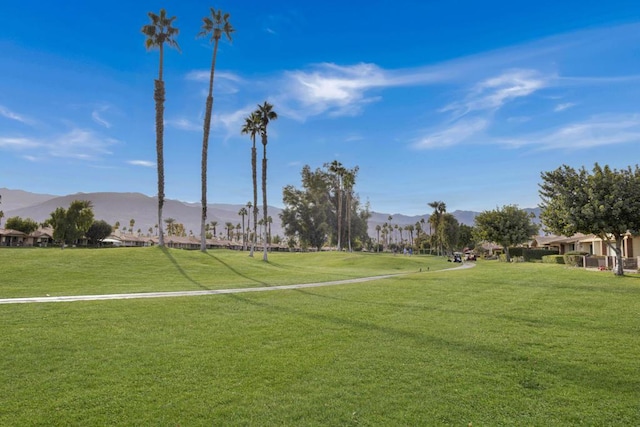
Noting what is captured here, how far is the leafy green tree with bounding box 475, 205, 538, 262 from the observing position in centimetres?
5219

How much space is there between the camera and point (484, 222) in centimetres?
5353

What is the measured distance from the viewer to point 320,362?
7.75m

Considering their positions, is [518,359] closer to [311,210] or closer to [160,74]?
[160,74]

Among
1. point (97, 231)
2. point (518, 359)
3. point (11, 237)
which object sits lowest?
point (518, 359)

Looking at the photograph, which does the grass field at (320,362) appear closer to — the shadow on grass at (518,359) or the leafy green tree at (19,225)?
the shadow on grass at (518,359)

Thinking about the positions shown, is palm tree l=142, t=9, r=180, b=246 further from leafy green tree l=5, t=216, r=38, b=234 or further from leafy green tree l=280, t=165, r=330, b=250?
leafy green tree l=5, t=216, r=38, b=234

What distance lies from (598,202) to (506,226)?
31080mm

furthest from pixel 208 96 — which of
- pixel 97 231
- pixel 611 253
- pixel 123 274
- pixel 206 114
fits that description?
pixel 97 231

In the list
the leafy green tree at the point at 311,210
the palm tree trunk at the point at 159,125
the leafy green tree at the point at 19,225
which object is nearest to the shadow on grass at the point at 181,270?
the palm tree trunk at the point at 159,125

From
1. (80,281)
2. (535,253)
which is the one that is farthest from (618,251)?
(535,253)

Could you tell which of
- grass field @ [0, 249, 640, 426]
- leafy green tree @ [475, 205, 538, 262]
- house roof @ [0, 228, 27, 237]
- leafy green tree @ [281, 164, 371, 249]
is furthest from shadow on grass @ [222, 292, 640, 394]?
house roof @ [0, 228, 27, 237]

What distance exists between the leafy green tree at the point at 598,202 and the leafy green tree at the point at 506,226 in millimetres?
27901

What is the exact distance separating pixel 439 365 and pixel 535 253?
184 feet

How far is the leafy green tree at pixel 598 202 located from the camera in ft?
73.4
